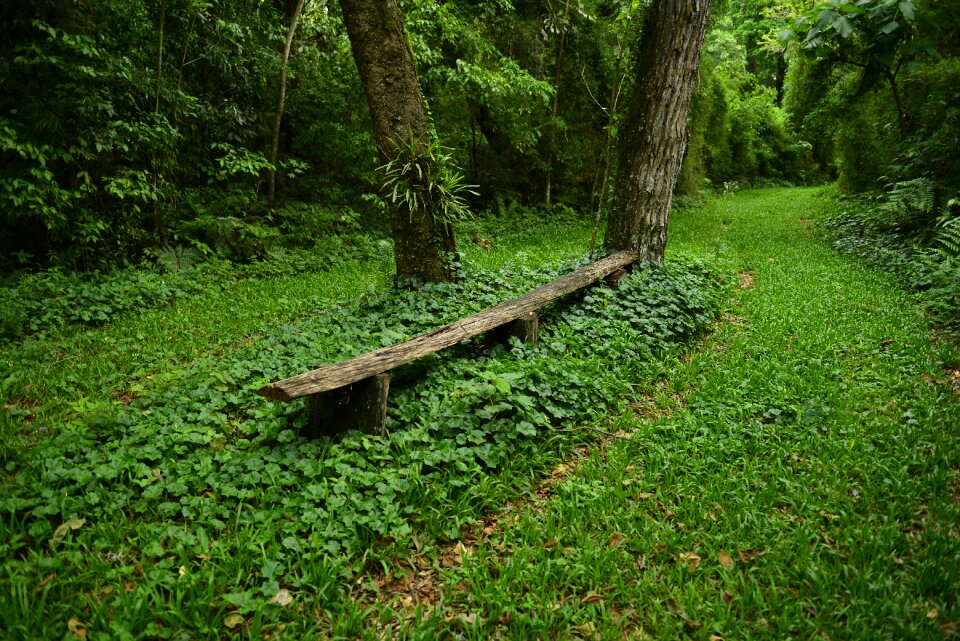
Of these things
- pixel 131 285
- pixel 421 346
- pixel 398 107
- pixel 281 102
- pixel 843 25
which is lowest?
pixel 131 285

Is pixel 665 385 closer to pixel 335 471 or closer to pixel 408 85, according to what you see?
pixel 335 471

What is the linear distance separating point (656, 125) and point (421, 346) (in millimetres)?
4980

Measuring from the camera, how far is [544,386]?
Answer: 4.03 metres

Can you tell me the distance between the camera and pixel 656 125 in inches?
265

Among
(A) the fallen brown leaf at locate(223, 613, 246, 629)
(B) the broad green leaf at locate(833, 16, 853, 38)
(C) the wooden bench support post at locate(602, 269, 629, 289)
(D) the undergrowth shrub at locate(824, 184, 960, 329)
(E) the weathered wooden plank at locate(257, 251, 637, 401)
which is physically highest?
(B) the broad green leaf at locate(833, 16, 853, 38)

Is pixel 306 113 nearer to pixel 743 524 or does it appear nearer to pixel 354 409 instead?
pixel 354 409

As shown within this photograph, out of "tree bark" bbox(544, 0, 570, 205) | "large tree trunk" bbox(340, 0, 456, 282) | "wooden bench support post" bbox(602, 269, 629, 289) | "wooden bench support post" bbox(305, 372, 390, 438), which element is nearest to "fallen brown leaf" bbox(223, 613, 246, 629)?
"wooden bench support post" bbox(305, 372, 390, 438)

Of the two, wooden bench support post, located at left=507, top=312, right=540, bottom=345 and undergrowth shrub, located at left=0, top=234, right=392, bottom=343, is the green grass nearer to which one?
undergrowth shrub, located at left=0, top=234, right=392, bottom=343

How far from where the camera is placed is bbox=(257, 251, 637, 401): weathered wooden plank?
3069 millimetres

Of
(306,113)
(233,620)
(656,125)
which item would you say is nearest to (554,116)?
(306,113)

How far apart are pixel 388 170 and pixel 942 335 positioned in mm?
6679

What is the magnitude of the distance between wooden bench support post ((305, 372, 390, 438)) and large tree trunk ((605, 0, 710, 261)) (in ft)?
15.8

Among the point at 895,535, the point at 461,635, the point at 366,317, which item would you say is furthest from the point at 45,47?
the point at 895,535

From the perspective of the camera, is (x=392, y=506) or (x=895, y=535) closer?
(x=895, y=535)
